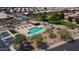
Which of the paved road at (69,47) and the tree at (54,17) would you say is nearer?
the paved road at (69,47)

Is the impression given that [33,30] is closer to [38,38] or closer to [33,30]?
[33,30]

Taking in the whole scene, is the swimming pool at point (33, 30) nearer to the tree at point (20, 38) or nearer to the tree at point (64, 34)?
the tree at point (20, 38)

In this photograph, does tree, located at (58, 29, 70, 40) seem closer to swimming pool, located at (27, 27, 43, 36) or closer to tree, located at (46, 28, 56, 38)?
tree, located at (46, 28, 56, 38)

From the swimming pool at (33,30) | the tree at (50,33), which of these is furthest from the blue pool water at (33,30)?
the tree at (50,33)

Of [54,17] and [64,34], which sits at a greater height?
[54,17]

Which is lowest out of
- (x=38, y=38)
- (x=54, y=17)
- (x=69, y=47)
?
(x=69, y=47)

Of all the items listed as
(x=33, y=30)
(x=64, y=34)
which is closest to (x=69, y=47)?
(x=64, y=34)

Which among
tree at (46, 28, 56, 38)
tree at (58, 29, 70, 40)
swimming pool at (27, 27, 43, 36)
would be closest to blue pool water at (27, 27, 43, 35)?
swimming pool at (27, 27, 43, 36)

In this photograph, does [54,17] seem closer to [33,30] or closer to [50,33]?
[50,33]

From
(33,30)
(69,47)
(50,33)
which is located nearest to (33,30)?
(33,30)

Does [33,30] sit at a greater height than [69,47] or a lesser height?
greater

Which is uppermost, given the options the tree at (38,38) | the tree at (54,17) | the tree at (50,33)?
the tree at (54,17)
